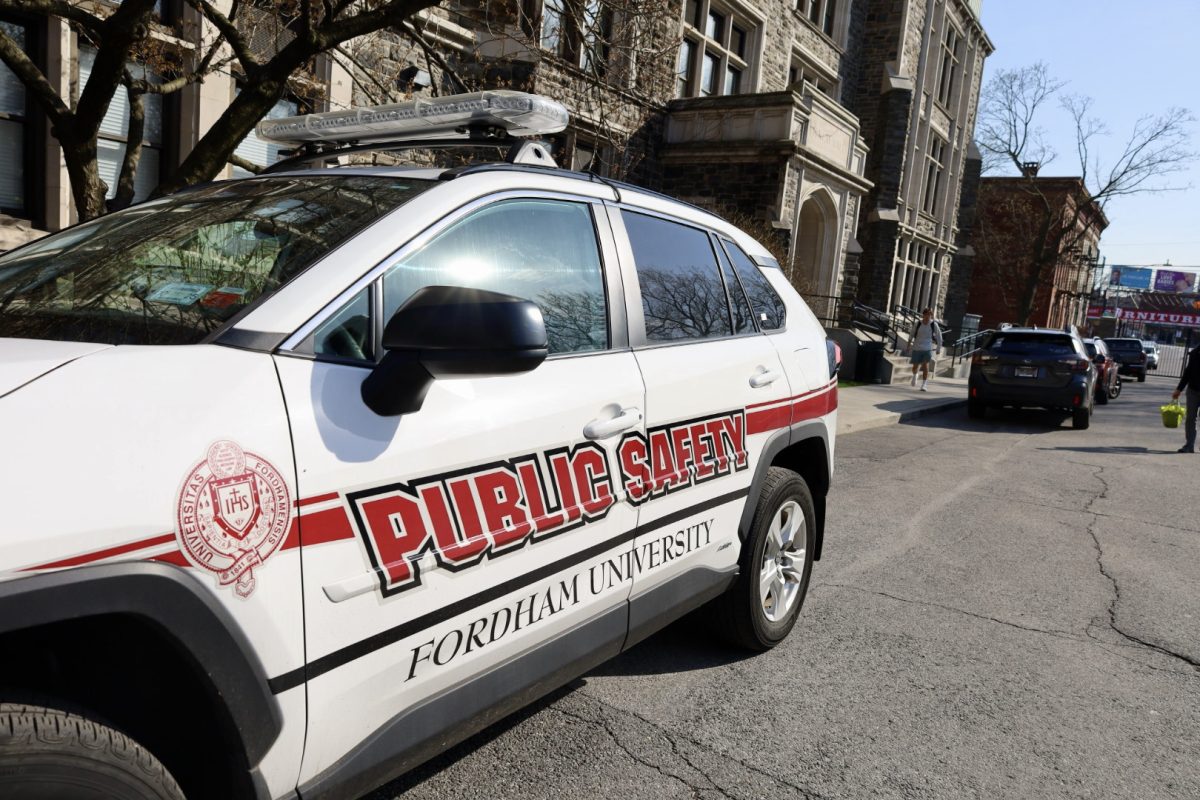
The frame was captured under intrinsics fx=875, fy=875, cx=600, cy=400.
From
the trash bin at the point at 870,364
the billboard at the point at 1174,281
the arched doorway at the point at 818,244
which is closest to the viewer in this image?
the trash bin at the point at 870,364

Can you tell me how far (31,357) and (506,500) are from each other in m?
1.05

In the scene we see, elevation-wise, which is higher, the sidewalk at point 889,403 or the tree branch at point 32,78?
the tree branch at point 32,78

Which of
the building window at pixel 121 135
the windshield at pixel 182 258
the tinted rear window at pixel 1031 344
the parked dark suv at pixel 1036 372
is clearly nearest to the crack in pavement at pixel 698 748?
the windshield at pixel 182 258

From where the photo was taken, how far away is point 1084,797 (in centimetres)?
290

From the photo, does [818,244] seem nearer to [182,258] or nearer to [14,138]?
[14,138]

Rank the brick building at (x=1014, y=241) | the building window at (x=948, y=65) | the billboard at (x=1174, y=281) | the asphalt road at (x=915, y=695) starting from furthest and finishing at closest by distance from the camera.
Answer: the billboard at (x=1174, y=281) < the brick building at (x=1014, y=241) < the building window at (x=948, y=65) < the asphalt road at (x=915, y=695)

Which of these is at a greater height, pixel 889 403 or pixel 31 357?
pixel 31 357

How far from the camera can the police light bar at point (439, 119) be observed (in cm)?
267

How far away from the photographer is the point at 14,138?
30.4 ft

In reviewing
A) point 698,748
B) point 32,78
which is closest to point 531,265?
point 698,748

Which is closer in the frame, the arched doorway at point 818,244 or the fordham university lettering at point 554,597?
the fordham university lettering at point 554,597

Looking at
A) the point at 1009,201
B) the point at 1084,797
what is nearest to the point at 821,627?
the point at 1084,797

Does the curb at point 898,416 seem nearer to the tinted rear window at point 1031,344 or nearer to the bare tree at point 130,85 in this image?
the tinted rear window at point 1031,344

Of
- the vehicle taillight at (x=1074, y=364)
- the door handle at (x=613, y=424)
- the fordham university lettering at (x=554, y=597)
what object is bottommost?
the fordham university lettering at (x=554, y=597)
